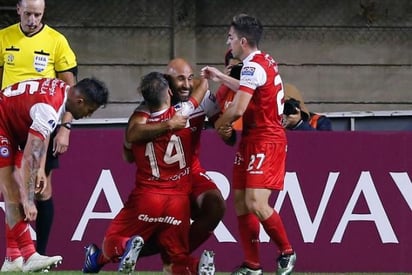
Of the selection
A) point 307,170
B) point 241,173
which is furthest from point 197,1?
point 241,173

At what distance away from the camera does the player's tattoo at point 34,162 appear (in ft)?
35.2

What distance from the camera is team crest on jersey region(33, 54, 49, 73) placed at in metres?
12.0

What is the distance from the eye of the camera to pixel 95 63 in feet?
51.9

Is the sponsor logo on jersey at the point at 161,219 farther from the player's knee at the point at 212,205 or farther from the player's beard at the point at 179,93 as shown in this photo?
the player's beard at the point at 179,93

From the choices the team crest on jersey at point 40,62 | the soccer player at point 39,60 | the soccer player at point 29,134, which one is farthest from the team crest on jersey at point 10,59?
the soccer player at point 29,134

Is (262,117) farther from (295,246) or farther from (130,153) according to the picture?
(295,246)

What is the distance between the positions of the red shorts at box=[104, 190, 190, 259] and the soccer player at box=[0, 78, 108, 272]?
2.46 feet

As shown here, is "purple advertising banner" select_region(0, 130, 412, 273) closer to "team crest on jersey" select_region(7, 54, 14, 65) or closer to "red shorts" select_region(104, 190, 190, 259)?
"team crest on jersey" select_region(7, 54, 14, 65)

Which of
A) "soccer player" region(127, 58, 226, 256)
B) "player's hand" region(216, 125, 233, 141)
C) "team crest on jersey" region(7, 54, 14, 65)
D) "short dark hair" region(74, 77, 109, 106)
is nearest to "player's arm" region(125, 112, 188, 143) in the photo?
"soccer player" region(127, 58, 226, 256)

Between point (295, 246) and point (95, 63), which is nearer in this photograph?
point (295, 246)

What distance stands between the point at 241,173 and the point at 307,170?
96.5 inches

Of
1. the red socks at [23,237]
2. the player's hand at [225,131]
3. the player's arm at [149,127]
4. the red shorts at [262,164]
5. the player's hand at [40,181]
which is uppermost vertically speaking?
the player's arm at [149,127]

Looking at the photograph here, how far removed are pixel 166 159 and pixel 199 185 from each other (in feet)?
1.39

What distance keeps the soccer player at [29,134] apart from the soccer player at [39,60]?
22.6 inches
